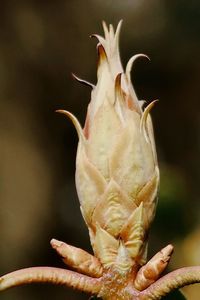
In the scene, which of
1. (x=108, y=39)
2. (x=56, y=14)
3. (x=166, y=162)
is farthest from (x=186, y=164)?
(x=108, y=39)

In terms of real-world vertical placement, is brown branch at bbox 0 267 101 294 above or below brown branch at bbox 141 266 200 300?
above

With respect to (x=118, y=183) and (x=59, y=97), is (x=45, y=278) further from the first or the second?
(x=59, y=97)

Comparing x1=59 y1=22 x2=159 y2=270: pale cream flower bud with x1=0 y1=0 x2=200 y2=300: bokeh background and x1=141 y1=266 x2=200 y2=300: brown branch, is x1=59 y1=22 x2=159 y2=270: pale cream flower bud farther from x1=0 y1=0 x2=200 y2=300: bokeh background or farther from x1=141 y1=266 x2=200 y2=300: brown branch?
x1=0 y1=0 x2=200 y2=300: bokeh background

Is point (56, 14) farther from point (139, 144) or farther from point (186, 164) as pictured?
point (139, 144)

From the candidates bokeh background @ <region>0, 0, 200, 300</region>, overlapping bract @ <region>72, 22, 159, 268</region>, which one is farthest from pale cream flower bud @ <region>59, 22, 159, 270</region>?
bokeh background @ <region>0, 0, 200, 300</region>

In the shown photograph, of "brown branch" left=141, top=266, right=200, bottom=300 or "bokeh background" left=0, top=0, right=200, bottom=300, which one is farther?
"bokeh background" left=0, top=0, right=200, bottom=300

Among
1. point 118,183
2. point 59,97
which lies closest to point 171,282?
point 118,183
